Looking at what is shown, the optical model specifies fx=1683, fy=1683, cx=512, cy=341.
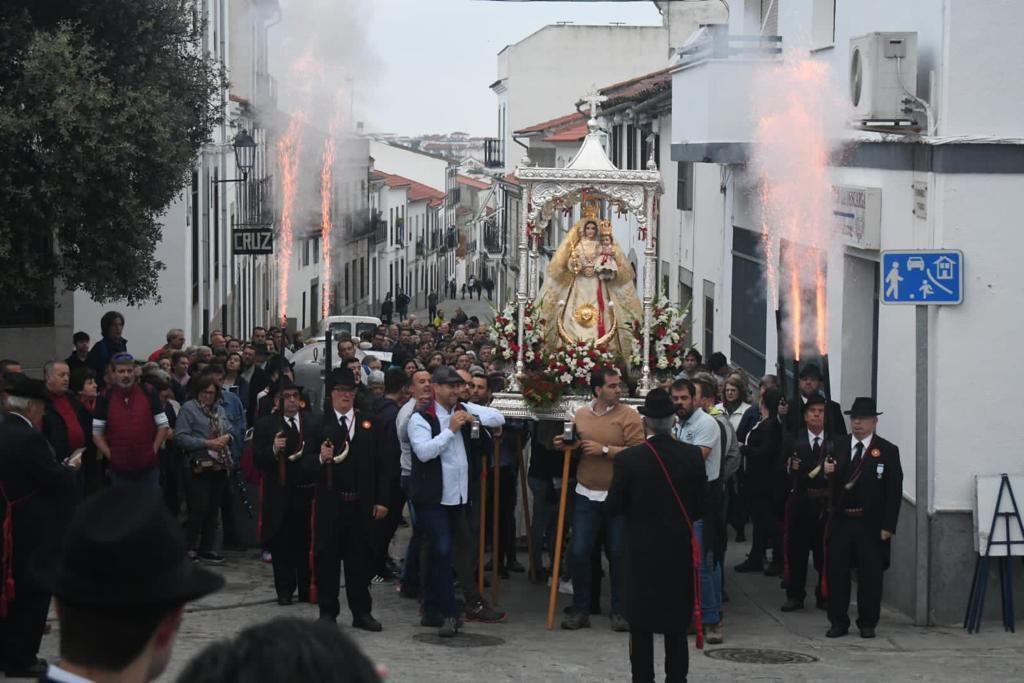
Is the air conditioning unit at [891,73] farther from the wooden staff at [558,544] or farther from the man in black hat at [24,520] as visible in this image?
the man in black hat at [24,520]

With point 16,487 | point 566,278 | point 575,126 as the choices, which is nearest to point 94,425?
point 16,487

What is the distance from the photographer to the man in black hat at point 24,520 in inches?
364

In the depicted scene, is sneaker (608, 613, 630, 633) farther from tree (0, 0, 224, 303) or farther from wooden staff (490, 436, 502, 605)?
tree (0, 0, 224, 303)

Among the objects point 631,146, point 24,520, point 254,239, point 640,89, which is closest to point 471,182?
point 631,146

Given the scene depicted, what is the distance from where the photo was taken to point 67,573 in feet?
11.3

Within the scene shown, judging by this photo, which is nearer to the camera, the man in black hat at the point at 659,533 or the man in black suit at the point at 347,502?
the man in black hat at the point at 659,533

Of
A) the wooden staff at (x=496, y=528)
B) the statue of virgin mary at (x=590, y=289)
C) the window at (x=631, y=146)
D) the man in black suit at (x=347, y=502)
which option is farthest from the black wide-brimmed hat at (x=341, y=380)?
the window at (x=631, y=146)

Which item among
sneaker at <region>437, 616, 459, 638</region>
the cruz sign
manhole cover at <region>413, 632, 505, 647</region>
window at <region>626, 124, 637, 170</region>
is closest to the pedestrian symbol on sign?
manhole cover at <region>413, 632, 505, 647</region>

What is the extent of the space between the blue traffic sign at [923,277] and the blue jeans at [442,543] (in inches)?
126

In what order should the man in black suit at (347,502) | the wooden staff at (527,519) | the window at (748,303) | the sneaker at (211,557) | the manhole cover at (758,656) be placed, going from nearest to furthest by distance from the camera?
the manhole cover at (758,656), the man in black suit at (347,502), the wooden staff at (527,519), the sneaker at (211,557), the window at (748,303)

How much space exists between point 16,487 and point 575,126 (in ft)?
132

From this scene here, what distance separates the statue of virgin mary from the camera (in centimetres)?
1402

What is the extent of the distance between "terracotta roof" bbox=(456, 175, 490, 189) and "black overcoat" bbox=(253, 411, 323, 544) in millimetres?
94148

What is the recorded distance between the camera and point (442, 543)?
11.0 metres
